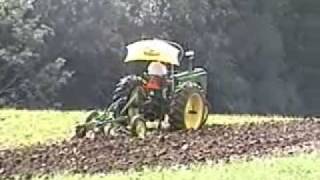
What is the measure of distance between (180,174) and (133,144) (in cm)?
349

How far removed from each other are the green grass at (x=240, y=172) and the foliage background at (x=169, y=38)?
2165cm

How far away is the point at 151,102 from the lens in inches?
586

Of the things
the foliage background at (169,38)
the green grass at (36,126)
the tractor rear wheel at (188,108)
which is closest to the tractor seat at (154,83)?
the tractor rear wheel at (188,108)

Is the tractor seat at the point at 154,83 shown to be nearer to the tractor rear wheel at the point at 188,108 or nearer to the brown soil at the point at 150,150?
the tractor rear wheel at the point at 188,108

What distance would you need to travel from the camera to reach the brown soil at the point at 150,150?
1080 centimetres

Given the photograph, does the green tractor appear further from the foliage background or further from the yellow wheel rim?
the foliage background

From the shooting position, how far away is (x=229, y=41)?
42.2 meters

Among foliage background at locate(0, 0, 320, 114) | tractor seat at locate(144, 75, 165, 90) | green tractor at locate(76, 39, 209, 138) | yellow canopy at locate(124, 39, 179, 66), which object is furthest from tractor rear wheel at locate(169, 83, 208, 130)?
foliage background at locate(0, 0, 320, 114)

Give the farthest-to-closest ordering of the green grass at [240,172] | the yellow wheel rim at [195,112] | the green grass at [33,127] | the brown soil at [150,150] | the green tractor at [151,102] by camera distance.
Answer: the yellow wheel rim at [195,112], the green grass at [33,127], the green tractor at [151,102], the brown soil at [150,150], the green grass at [240,172]

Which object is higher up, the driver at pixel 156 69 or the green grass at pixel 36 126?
the driver at pixel 156 69

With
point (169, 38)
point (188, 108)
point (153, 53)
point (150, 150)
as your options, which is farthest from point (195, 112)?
point (169, 38)

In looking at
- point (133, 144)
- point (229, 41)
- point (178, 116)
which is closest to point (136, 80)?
point (178, 116)

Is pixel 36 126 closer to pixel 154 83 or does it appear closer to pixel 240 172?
pixel 154 83

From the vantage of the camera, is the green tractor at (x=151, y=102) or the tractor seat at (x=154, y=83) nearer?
the green tractor at (x=151, y=102)
